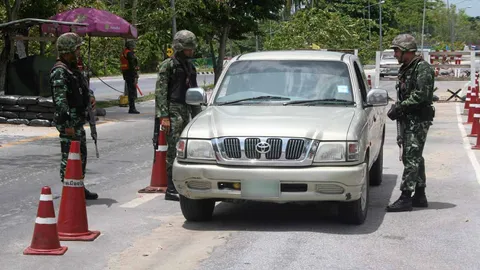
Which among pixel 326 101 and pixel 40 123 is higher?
pixel 326 101

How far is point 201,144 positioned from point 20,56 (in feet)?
50.2

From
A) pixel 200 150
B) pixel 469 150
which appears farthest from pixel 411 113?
pixel 469 150

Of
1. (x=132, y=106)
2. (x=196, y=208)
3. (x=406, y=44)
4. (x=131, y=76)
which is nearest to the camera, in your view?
(x=196, y=208)

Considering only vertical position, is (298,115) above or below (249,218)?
above

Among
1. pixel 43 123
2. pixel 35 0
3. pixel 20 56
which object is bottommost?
pixel 43 123

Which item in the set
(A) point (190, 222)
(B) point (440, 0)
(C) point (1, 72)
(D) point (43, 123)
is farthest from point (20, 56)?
(B) point (440, 0)

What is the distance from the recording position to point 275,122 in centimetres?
761

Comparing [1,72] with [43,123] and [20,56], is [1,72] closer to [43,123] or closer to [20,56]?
[20,56]

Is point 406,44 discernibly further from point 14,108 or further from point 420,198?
point 14,108

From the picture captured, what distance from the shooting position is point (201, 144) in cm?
755

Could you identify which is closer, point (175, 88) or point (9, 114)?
point (175, 88)

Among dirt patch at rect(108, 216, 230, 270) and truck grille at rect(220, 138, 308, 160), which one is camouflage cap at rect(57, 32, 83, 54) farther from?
truck grille at rect(220, 138, 308, 160)

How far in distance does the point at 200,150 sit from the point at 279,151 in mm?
767

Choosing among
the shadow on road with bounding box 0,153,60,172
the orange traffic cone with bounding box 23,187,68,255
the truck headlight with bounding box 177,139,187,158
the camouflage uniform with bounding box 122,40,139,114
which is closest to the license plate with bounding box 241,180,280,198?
the truck headlight with bounding box 177,139,187,158
